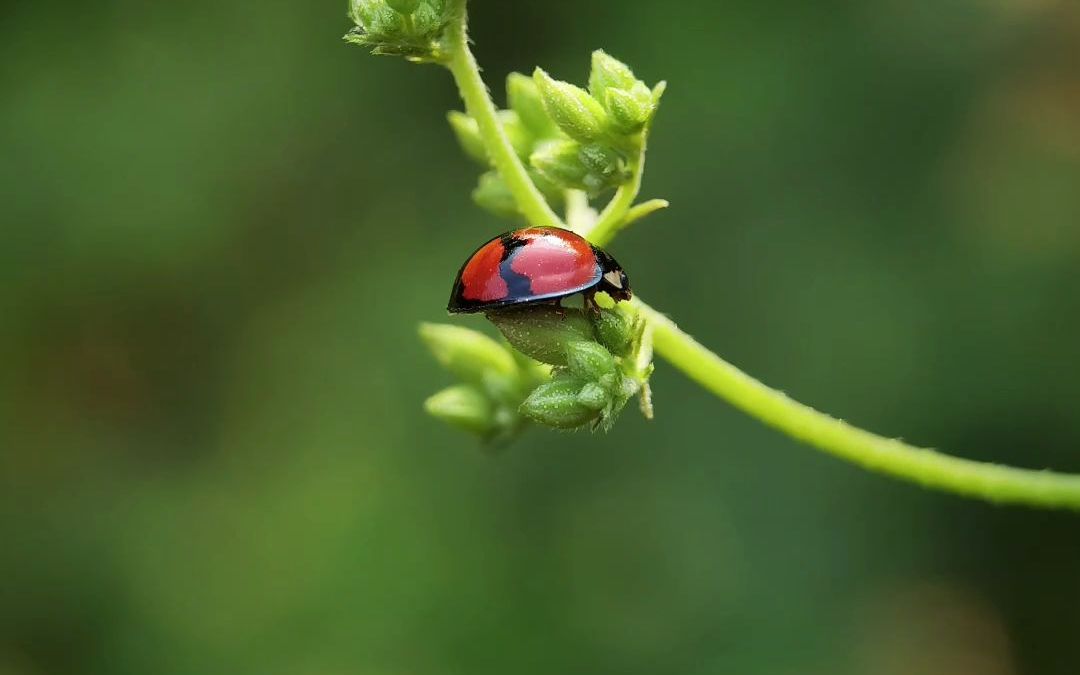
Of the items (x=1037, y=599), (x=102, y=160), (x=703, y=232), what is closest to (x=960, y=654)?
(x=1037, y=599)

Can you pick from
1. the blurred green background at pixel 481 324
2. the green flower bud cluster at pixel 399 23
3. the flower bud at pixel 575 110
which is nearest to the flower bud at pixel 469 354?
the flower bud at pixel 575 110

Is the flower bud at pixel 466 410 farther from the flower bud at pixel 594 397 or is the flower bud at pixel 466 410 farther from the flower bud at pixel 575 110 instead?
the flower bud at pixel 575 110

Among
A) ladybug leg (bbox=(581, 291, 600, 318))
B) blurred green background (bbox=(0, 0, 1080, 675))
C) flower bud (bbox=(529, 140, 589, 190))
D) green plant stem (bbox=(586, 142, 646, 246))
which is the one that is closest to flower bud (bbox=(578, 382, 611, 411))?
ladybug leg (bbox=(581, 291, 600, 318))

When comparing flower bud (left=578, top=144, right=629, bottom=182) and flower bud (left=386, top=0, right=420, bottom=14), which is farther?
flower bud (left=578, top=144, right=629, bottom=182)

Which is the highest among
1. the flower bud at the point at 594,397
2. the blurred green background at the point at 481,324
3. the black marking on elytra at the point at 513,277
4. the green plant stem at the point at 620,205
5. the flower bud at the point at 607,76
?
the flower bud at the point at 607,76

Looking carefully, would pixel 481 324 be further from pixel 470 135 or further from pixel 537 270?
pixel 537 270

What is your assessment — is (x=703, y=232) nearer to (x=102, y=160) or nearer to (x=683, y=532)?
(x=683, y=532)

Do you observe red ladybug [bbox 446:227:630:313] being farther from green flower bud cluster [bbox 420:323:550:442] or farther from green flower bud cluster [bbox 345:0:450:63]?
green flower bud cluster [bbox 420:323:550:442]
